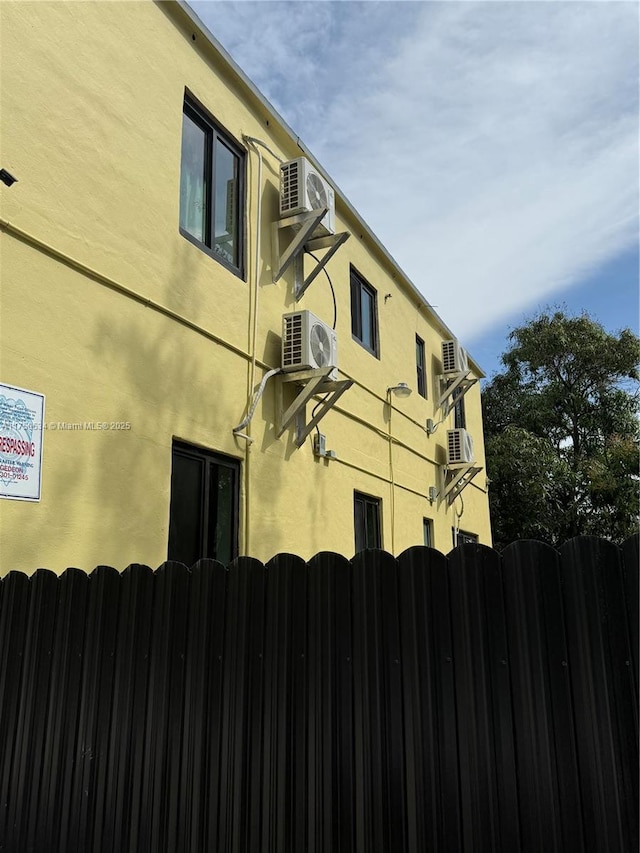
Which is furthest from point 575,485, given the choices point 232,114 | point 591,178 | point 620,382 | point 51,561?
point 51,561

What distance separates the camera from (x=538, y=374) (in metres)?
23.0

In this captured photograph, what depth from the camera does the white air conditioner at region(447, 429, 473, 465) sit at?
13.0 metres

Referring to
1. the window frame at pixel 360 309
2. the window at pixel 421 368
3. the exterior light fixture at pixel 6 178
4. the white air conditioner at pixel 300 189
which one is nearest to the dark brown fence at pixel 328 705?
the exterior light fixture at pixel 6 178

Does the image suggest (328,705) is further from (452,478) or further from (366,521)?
(452,478)

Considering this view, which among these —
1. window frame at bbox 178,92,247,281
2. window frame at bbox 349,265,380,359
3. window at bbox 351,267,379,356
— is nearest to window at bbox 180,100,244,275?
window frame at bbox 178,92,247,281

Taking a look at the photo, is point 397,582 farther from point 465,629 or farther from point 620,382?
point 620,382

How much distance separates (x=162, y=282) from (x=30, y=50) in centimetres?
183

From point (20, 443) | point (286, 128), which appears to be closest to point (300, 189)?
point (286, 128)

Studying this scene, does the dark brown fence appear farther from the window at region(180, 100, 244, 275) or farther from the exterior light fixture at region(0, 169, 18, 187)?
the window at region(180, 100, 244, 275)

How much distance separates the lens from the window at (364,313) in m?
9.92

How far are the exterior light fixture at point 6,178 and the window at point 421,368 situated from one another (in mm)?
9237

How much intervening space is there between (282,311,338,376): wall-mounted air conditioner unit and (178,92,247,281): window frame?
2.56 ft

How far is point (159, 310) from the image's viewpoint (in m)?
5.46

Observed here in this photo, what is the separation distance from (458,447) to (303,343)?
681cm
